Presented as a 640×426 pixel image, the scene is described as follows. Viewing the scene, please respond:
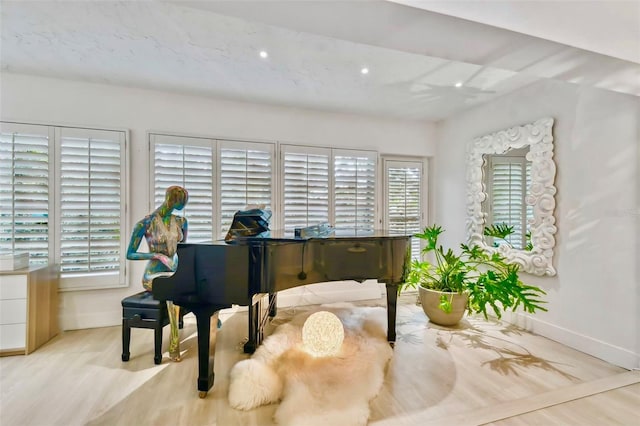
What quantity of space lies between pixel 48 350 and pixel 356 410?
2682mm

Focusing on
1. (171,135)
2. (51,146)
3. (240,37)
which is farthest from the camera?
(171,135)

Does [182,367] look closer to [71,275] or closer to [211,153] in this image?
[71,275]

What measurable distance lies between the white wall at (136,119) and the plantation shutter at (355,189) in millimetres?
287

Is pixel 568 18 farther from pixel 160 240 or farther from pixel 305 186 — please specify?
pixel 160 240

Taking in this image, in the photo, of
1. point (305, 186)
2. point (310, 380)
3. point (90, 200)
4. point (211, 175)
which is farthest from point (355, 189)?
point (90, 200)

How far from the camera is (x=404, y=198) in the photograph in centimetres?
402

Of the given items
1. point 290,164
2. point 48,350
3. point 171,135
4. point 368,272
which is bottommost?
point 48,350

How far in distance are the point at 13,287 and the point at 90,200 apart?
3.04 feet

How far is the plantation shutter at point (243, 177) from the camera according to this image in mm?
3186

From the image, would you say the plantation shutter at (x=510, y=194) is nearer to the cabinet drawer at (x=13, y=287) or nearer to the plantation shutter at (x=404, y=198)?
the plantation shutter at (x=404, y=198)

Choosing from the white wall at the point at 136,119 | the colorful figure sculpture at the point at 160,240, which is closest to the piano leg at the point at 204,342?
the colorful figure sculpture at the point at 160,240

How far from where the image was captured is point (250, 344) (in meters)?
2.26

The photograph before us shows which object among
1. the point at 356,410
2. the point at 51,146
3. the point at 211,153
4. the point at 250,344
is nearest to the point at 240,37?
the point at 211,153

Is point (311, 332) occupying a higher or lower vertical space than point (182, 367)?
higher
